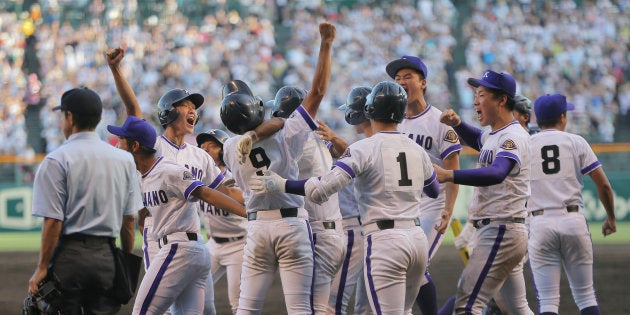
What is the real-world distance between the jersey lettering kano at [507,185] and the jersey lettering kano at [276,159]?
1.31m

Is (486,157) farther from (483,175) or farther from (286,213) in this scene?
(286,213)

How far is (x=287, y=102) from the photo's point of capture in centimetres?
670

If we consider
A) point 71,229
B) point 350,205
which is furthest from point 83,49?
point 71,229

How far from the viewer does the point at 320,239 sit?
633 cm

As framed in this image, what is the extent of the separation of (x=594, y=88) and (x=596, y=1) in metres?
3.18

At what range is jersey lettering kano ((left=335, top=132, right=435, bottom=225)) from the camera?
5.36 meters

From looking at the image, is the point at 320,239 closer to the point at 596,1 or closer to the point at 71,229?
the point at 71,229

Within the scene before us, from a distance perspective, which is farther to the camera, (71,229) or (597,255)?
(597,255)

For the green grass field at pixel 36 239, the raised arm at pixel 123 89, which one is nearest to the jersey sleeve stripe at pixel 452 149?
the raised arm at pixel 123 89

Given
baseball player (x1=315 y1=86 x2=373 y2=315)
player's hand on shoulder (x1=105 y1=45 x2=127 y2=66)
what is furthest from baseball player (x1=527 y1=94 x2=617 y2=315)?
player's hand on shoulder (x1=105 y1=45 x2=127 y2=66)

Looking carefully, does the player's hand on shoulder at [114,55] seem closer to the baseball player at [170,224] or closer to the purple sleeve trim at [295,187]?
the baseball player at [170,224]

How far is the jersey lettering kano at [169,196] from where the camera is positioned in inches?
234

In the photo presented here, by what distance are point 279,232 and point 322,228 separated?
697mm

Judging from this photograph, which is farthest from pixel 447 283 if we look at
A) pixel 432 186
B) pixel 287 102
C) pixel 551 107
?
pixel 432 186
